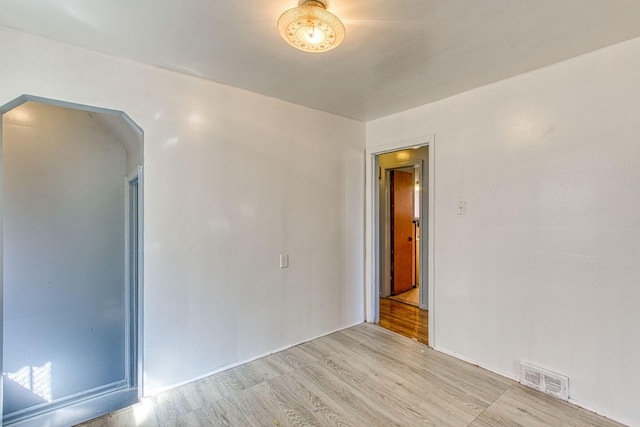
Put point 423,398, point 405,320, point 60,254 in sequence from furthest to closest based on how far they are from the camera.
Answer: point 405,320 → point 60,254 → point 423,398

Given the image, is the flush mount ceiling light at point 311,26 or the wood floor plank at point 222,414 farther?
the wood floor plank at point 222,414

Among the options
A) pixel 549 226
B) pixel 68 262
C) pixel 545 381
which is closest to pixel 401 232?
pixel 549 226

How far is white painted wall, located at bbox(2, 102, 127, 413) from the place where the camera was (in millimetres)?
2836

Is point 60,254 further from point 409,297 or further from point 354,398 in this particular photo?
point 409,297

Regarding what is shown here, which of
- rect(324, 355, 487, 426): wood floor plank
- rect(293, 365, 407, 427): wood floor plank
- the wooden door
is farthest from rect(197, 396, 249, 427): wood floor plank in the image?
the wooden door

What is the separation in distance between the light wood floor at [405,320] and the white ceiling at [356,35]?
256 centimetres

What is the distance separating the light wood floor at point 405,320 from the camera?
10.8 ft

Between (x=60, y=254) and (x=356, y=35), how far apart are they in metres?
3.52

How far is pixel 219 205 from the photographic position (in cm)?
246

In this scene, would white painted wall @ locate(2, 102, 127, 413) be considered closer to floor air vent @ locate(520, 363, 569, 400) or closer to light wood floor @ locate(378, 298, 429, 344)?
light wood floor @ locate(378, 298, 429, 344)

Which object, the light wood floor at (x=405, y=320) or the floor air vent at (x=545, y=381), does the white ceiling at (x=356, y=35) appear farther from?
the light wood floor at (x=405, y=320)

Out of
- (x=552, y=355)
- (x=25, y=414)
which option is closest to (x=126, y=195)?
(x=25, y=414)

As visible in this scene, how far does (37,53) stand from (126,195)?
1823 mm

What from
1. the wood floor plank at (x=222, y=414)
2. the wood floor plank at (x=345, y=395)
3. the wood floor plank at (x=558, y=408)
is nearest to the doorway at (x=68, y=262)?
the wood floor plank at (x=222, y=414)
